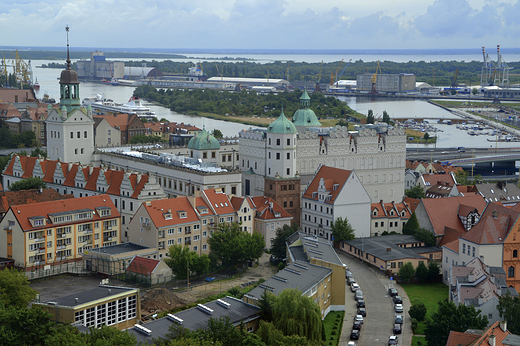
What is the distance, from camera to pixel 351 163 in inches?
2530

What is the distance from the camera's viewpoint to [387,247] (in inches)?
1934

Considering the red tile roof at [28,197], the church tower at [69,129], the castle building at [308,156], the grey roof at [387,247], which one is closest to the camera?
the grey roof at [387,247]

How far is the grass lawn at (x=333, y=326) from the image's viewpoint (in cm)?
3484

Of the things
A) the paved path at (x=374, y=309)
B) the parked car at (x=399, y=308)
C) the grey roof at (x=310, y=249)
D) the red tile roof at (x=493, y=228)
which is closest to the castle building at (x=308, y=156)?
the paved path at (x=374, y=309)

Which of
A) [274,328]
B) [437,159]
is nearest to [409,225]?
[274,328]

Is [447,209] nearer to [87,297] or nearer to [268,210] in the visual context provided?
[268,210]

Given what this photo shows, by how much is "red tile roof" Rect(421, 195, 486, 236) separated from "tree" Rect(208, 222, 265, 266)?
1248 centimetres

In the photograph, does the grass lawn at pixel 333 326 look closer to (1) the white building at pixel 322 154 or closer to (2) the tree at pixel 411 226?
(2) the tree at pixel 411 226

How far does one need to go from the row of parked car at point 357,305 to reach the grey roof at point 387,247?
3.14 m

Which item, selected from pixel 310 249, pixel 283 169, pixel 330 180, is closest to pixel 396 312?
pixel 310 249

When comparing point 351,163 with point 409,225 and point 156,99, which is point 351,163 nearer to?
point 409,225

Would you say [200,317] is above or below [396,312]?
above

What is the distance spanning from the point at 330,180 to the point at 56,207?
760 inches

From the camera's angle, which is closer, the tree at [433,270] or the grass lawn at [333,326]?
the grass lawn at [333,326]
